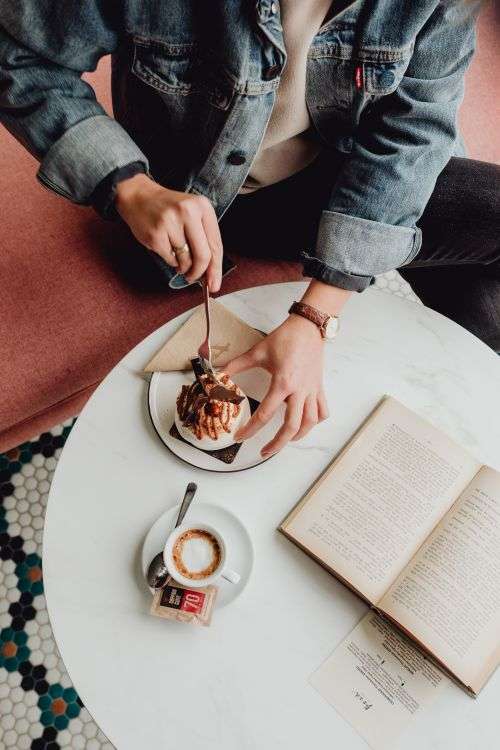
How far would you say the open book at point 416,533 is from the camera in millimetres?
690

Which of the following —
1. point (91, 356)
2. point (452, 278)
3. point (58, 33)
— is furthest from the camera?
point (452, 278)

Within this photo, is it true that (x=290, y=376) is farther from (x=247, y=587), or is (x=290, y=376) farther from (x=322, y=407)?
(x=247, y=587)

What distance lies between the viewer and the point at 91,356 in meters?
1.02

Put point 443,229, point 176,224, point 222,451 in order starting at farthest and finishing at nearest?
point 443,229
point 222,451
point 176,224

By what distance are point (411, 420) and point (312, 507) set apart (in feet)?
0.64

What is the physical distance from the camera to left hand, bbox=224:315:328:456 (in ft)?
2.51

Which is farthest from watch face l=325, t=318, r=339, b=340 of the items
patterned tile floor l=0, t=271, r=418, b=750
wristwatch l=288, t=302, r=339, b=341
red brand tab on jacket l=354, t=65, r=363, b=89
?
patterned tile floor l=0, t=271, r=418, b=750

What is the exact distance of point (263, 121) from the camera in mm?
782

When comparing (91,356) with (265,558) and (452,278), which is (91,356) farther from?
(452,278)

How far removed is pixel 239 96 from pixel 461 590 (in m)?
0.70

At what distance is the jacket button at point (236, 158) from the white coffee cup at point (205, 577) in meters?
0.52

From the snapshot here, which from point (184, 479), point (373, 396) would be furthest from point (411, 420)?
point (184, 479)

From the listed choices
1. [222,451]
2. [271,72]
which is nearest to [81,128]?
[271,72]

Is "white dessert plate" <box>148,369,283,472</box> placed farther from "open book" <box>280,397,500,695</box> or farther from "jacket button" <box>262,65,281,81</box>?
"jacket button" <box>262,65,281,81</box>
